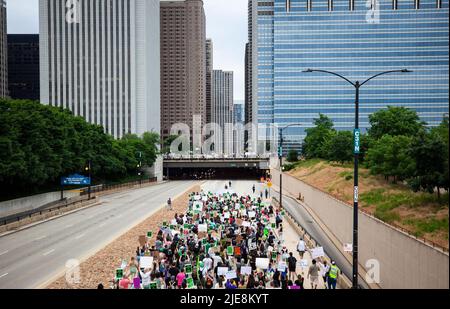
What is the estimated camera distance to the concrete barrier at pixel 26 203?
39.5 m

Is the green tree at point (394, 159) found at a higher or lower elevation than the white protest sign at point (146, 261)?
higher

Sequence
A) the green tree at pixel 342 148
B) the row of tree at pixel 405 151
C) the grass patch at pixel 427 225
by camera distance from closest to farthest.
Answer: the grass patch at pixel 427 225 < the row of tree at pixel 405 151 < the green tree at pixel 342 148

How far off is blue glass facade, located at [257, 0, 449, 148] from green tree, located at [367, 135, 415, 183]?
90889 mm

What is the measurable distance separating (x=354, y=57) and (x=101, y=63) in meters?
92.3

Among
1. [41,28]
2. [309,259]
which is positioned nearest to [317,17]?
[41,28]

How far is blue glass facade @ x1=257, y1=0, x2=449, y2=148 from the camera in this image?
122m

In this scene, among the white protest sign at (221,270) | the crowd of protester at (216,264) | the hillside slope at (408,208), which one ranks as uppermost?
the hillside slope at (408,208)

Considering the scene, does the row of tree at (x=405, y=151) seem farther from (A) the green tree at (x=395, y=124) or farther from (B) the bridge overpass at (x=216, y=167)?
(B) the bridge overpass at (x=216, y=167)

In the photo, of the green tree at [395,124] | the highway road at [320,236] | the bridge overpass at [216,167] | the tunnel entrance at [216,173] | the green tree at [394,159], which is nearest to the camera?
the highway road at [320,236]

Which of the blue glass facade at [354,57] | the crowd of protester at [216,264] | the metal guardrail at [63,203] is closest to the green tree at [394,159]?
the crowd of protester at [216,264]

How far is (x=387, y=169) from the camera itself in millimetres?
36250

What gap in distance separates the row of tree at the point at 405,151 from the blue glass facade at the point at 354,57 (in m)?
49.6
